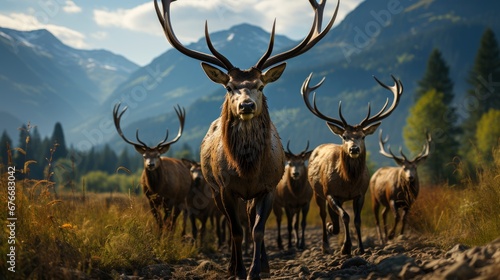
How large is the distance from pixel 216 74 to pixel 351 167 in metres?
3.79

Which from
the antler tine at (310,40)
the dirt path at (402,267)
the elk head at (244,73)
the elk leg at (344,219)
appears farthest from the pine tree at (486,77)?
the elk head at (244,73)

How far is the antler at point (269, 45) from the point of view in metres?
5.93

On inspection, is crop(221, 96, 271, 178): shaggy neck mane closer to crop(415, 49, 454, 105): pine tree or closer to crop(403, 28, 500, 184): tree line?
crop(403, 28, 500, 184): tree line

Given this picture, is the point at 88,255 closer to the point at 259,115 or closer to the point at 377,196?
the point at 259,115

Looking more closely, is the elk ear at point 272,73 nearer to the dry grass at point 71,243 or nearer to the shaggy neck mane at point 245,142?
the shaggy neck mane at point 245,142

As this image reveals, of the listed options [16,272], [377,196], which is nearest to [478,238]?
[16,272]

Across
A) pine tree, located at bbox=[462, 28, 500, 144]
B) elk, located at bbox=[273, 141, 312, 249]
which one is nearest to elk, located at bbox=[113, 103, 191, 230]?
elk, located at bbox=[273, 141, 312, 249]

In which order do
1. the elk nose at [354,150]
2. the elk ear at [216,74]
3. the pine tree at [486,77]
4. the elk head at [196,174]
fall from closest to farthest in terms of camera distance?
1. the elk ear at [216,74]
2. the elk nose at [354,150]
3. the elk head at [196,174]
4. the pine tree at [486,77]

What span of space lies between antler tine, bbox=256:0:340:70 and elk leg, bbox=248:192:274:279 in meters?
1.69

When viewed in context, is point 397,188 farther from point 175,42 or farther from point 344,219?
point 175,42

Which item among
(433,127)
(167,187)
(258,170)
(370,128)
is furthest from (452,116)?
(258,170)

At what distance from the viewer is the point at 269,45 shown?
5.83 meters

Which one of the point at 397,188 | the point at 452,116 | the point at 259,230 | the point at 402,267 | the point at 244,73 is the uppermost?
the point at 452,116

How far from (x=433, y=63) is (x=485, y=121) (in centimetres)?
1147
